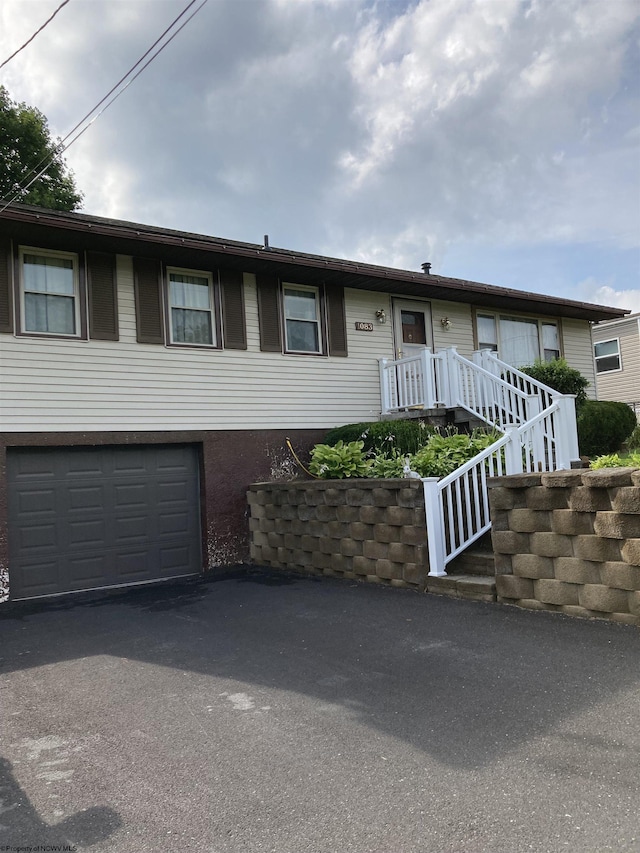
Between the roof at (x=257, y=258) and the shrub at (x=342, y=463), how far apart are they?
3.33 metres

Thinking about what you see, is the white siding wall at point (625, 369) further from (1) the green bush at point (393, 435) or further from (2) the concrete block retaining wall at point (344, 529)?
(2) the concrete block retaining wall at point (344, 529)

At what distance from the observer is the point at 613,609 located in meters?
5.11

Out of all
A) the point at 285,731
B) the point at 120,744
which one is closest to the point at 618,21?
the point at 285,731

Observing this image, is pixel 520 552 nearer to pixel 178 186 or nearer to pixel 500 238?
pixel 178 186

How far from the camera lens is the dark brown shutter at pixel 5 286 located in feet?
28.6

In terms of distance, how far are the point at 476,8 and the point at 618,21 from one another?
1.96 m

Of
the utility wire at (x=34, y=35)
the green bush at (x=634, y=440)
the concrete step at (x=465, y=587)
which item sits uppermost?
the utility wire at (x=34, y=35)

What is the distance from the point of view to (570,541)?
216 inches

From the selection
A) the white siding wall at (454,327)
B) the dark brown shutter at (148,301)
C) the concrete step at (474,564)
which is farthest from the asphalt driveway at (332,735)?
the white siding wall at (454,327)

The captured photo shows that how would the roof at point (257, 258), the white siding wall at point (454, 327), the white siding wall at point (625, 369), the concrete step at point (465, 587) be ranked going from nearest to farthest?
the concrete step at point (465, 587) < the roof at point (257, 258) < the white siding wall at point (454, 327) < the white siding wall at point (625, 369)

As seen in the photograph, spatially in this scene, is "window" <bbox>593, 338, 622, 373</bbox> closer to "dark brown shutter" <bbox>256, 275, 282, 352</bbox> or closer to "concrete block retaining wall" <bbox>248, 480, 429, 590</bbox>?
"dark brown shutter" <bbox>256, 275, 282, 352</bbox>

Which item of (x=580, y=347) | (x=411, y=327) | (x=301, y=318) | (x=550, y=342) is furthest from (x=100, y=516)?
(x=580, y=347)

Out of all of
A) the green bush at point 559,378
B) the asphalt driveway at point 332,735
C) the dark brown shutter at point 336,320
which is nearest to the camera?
the asphalt driveway at point 332,735

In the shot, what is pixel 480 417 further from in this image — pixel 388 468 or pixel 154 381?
pixel 154 381
